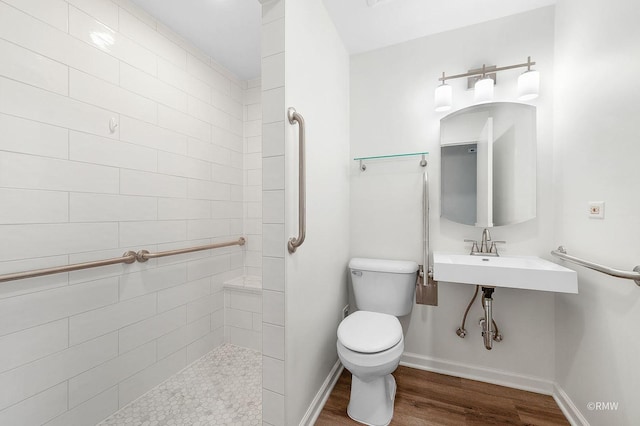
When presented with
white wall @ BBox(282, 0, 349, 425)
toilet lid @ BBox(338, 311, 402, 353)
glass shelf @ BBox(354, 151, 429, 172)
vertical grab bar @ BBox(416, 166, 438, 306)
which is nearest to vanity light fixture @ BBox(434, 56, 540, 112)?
glass shelf @ BBox(354, 151, 429, 172)

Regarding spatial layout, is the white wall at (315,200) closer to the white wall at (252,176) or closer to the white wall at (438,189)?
the white wall at (438,189)

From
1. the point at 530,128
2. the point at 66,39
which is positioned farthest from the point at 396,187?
the point at 66,39

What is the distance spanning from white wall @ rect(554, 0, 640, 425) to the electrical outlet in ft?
0.08

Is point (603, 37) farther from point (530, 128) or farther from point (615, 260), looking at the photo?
point (615, 260)

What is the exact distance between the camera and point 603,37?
116 cm

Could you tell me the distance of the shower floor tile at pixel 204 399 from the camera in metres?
1.41

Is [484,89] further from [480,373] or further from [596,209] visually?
[480,373]

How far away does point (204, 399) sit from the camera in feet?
5.14

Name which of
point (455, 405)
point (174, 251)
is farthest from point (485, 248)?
point (174, 251)

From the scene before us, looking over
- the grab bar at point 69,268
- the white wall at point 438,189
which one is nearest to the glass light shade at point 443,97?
the white wall at point 438,189

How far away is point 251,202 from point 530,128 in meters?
2.15

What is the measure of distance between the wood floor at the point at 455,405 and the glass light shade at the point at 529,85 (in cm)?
182

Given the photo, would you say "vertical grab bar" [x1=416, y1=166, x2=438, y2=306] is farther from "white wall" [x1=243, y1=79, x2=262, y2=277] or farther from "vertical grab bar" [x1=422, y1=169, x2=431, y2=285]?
"white wall" [x1=243, y1=79, x2=262, y2=277]

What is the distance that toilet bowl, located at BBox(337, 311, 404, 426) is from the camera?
1268 mm
